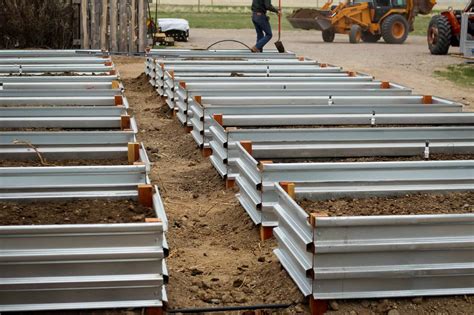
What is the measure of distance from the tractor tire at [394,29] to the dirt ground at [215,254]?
77.5ft

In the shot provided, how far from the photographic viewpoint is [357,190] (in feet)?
25.1

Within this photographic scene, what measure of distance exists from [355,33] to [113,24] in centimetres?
1220

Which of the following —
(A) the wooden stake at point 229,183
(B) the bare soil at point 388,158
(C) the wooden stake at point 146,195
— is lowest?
(A) the wooden stake at point 229,183

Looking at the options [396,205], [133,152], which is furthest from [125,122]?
[396,205]

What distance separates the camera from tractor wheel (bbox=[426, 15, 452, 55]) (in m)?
27.9

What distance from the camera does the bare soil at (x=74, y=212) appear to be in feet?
21.5

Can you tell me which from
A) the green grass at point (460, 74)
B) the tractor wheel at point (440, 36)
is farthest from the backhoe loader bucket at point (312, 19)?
the green grass at point (460, 74)

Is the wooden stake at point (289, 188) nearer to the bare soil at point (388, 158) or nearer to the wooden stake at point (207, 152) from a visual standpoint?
the bare soil at point (388, 158)

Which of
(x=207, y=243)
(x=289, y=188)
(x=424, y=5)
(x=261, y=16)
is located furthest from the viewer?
(x=424, y=5)

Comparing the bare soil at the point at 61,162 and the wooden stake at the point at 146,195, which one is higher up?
the wooden stake at the point at 146,195

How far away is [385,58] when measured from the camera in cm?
2755

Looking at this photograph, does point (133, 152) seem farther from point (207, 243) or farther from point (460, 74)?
point (460, 74)

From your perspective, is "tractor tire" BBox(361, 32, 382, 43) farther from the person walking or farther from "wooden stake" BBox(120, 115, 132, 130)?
"wooden stake" BBox(120, 115, 132, 130)

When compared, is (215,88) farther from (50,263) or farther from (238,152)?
(50,263)
